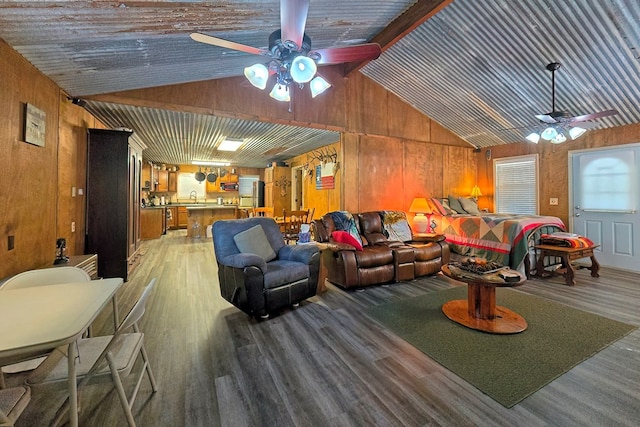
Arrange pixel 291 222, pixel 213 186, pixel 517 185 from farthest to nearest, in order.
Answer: pixel 213 186, pixel 291 222, pixel 517 185

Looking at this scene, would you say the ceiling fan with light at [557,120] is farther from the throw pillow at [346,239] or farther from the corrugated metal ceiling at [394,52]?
the throw pillow at [346,239]

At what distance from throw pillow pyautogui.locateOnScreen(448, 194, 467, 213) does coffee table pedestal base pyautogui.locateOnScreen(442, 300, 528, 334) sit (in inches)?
126

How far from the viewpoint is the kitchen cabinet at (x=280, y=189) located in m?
8.62

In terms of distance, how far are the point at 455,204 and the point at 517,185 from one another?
1563 mm

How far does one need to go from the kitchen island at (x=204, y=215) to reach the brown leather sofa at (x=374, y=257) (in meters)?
5.05

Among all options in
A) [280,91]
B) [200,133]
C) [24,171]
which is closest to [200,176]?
[200,133]

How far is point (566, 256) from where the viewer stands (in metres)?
3.87

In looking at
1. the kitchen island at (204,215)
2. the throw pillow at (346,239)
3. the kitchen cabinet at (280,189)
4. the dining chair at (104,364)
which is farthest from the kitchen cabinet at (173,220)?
the dining chair at (104,364)

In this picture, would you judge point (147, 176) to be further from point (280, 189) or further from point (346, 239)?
point (346, 239)

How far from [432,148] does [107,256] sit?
637cm

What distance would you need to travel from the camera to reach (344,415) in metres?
1.53

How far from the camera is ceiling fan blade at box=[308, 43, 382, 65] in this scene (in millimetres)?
2361

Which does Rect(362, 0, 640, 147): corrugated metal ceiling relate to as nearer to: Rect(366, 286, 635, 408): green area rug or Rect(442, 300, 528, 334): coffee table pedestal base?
Rect(366, 286, 635, 408): green area rug

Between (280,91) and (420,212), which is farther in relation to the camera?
(420,212)
